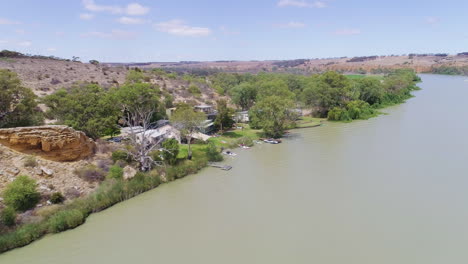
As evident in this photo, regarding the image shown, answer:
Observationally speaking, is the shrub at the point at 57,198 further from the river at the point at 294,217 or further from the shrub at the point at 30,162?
the shrub at the point at 30,162

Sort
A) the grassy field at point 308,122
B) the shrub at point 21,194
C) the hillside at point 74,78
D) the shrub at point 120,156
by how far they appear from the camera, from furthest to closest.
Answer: the hillside at point 74,78 → the grassy field at point 308,122 → the shrub at point 120,156 → the shrub at point 21,194

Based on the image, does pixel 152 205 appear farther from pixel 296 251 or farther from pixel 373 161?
pixel 373 161

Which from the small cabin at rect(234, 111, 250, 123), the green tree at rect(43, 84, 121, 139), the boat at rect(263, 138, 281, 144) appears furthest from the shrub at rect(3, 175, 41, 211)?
the small cabin at rect(234, 111, 250, 123)

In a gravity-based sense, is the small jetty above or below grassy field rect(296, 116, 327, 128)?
below

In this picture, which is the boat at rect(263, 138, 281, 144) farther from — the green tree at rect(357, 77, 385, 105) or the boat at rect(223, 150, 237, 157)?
the green tree at rect(357, 77, 385, 105)

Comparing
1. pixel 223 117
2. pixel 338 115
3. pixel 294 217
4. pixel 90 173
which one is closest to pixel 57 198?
pixel 90 173

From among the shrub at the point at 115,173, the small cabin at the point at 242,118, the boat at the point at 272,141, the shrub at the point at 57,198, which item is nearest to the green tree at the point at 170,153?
the shrub at the point at 115,173
